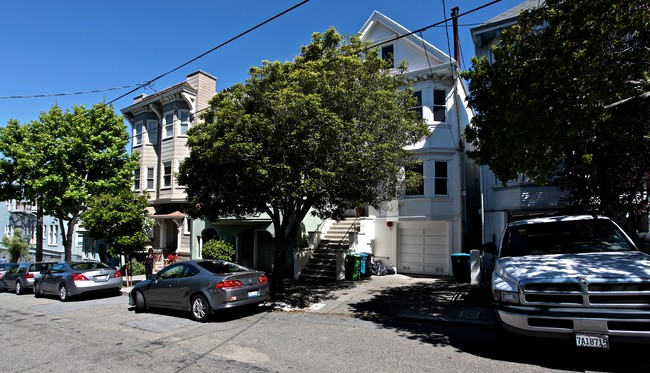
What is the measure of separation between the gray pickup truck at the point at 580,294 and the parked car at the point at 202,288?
18.4 ft

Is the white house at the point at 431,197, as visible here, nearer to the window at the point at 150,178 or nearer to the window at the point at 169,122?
the window at the point at 169,122

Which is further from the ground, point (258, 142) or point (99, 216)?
point (258, 142)

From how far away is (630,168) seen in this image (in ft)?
33.1

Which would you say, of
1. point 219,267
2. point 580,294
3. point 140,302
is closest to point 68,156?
point 140,302

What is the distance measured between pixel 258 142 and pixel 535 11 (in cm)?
698

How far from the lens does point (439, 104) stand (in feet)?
55.2

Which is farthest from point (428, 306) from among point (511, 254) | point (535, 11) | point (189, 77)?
point (189, 77)

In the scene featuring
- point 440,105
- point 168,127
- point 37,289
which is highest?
point 168,127

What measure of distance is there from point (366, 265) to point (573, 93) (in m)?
9.93

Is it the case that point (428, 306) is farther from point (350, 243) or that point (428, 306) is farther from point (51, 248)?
point (51, 248)

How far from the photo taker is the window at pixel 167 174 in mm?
23609

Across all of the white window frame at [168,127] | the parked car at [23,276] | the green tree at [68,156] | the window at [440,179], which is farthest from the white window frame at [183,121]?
the window at [440,179]

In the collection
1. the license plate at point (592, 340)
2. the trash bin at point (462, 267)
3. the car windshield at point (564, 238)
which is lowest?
the trash bin at point (462, 267)

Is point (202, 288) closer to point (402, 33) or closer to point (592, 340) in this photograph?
point (592, 340)
